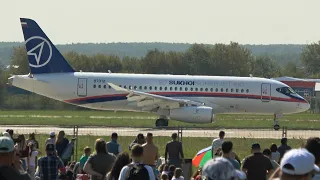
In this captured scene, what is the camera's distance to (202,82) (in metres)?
45.4

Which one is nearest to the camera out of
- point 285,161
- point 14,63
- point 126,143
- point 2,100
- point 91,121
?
point 285,161

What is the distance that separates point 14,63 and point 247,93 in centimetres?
4980

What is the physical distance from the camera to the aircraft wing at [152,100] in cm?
4350

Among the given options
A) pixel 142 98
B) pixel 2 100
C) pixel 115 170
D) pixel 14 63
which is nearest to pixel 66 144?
pixel 115 170

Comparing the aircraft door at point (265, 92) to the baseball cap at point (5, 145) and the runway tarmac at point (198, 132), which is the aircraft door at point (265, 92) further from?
the baseball cap at point (5, 145)

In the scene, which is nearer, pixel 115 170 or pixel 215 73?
pixel 115 170

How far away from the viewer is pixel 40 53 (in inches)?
1790

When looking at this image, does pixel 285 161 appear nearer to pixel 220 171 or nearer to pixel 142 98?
pixel 220 171

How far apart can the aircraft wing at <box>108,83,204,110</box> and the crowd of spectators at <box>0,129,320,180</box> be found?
22890 millimetres

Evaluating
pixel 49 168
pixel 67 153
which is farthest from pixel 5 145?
pixel 67 153

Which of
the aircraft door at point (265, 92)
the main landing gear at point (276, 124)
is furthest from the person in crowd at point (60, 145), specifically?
the aircraft door at point (265, 92)

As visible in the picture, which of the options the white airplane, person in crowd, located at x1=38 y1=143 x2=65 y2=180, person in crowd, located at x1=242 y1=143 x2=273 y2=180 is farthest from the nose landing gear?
person in crowd, located at x1=38 y1=143 x2=65 y2=180

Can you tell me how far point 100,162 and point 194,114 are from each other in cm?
2895

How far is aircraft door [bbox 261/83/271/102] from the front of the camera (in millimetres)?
44947
